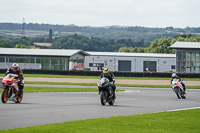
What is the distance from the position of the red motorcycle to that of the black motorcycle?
374cm

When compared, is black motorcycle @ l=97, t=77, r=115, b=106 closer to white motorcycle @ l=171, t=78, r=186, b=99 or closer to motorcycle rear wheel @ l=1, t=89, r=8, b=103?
motorcycle rear wheel @ l=1, t=89, r=8, b=103

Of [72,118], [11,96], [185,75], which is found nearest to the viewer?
[72,118]

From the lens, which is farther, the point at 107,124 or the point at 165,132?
the point at 107,124

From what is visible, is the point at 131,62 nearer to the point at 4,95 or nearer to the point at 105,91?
the point at 105,91

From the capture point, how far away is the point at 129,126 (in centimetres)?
1381

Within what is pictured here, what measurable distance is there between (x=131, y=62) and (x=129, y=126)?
367 feet

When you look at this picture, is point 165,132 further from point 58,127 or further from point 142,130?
point 58,127

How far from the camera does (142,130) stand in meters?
12.9

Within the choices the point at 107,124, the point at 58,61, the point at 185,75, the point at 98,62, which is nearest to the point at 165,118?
the point at 107,124

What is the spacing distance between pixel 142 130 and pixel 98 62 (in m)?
110

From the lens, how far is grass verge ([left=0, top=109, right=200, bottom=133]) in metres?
12.6

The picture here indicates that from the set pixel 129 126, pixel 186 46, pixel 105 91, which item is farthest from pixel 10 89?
pixel 186 46

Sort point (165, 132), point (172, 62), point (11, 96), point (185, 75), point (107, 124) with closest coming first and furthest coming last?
point (165, 132) < point (107, 124) < point (11, 96) < point (185, 75) < point (172, 62)

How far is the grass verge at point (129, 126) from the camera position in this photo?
1259cm
